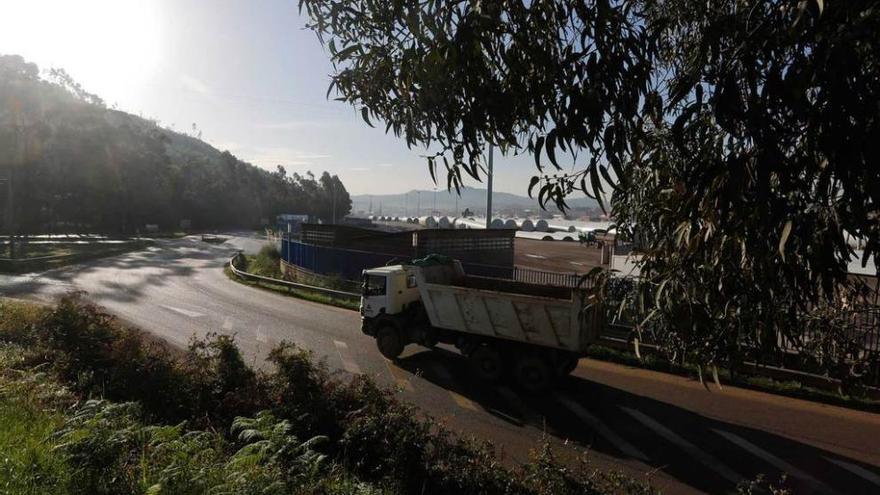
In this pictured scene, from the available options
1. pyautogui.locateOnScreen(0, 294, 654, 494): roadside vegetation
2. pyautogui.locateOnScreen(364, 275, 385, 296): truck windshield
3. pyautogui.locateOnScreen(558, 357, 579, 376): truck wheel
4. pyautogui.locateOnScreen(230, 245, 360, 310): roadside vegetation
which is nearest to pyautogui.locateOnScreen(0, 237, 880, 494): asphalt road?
pyautogui.locateOnScreen(558, 357, 579, 376): truck wheel

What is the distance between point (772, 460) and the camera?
7879 millimetres

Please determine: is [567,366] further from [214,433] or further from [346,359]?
[214,433]

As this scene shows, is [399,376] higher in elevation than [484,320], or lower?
lower

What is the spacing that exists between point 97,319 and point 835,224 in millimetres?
11389

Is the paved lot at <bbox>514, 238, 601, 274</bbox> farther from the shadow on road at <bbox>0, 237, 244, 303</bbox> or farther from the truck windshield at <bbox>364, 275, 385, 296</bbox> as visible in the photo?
the shadow on road at <bbox>0, 237, 244, 303</bbox>

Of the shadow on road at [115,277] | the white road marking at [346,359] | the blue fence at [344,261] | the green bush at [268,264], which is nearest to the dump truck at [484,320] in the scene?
the white road marking at [346,359]

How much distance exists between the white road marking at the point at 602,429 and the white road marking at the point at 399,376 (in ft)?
10.4

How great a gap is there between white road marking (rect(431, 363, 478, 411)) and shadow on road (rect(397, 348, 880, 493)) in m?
0.08

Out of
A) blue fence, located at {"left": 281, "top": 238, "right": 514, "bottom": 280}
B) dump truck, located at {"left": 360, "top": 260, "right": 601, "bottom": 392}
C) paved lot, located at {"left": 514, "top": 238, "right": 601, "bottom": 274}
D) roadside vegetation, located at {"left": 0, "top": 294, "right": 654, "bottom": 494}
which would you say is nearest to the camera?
roadside vegetation, located at {"left": 0, "top": 294, "right": 654, "bottom": 494}

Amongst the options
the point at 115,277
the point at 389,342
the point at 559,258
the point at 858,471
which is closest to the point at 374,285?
the point at 389,342

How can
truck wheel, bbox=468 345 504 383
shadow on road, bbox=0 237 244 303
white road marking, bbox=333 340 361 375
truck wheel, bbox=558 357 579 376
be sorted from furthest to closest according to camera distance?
1. shadow on road, bbox=0 237 244 303
2. white road marking, bbox=333 340 361 375
3. truck wheel, bbox=468 345 504 383
4. truck wheel, bbox=558 357 579 376

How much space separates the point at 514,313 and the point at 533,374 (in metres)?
1.35

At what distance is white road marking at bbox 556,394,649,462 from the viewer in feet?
26.3

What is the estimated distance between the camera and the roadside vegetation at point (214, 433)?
4465mm
